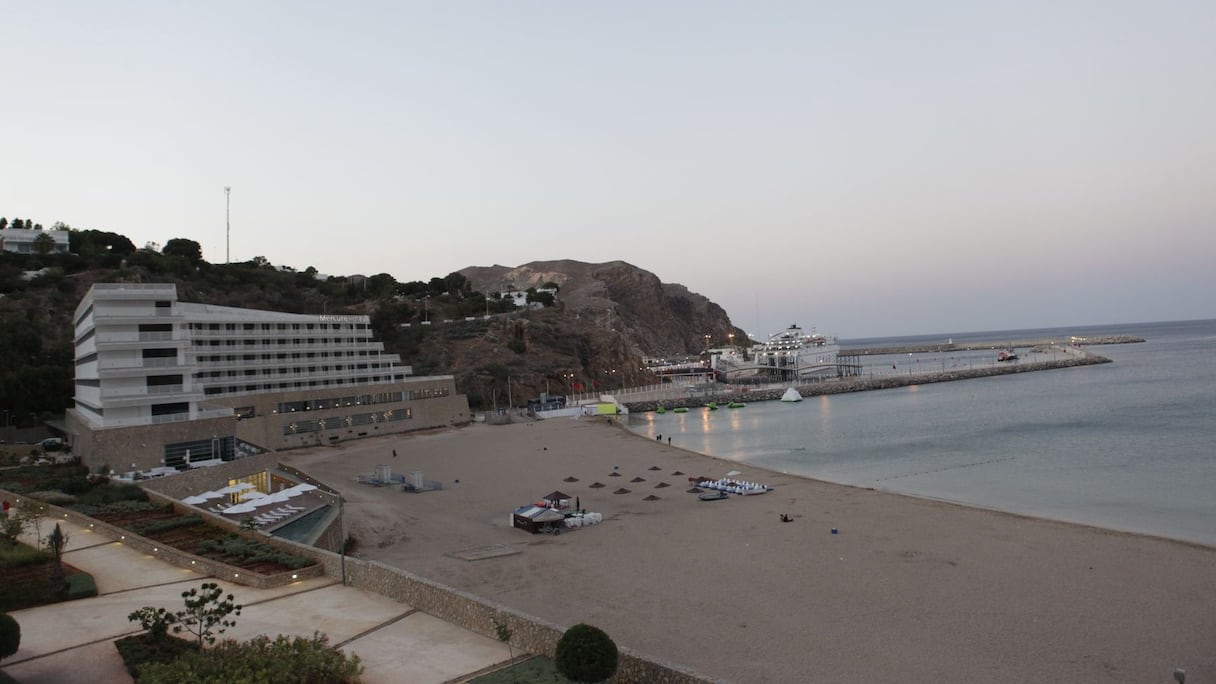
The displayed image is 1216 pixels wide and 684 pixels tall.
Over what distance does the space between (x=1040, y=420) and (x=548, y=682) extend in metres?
63.2

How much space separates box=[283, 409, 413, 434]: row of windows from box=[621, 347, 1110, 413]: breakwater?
1328 inches

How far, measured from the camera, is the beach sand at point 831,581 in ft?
49.0

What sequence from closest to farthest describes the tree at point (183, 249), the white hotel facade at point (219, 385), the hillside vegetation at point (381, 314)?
1. the white hotel facade at point (219, 385)
2. the hillside vegetation at point (381, 314)
3. the tree at point (183, 249)

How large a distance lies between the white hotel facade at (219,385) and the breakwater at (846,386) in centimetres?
3311

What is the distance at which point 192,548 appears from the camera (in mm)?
18859

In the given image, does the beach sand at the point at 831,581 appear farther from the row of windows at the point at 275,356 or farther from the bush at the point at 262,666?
the row of windows at the point at 275,356

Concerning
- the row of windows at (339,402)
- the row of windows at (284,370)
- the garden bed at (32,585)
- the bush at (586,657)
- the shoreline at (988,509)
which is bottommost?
the shoreline at (988,509)

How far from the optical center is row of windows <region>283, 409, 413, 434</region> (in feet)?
175

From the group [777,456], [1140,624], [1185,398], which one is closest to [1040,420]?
[1185,398]

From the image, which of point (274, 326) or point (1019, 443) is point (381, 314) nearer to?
point (274, 326)

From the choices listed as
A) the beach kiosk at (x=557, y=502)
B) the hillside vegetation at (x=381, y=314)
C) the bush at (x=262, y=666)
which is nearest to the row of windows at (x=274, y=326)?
the hillside vegetation at (x=381, y=314)

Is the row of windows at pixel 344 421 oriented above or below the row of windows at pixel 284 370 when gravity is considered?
below

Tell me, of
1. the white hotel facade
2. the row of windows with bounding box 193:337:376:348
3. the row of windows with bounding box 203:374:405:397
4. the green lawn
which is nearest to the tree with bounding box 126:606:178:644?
the green lawn

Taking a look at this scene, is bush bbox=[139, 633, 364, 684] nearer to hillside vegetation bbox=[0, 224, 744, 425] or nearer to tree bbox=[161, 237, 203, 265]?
hillside vegetation bbox=[0, 224, 744, 425]
